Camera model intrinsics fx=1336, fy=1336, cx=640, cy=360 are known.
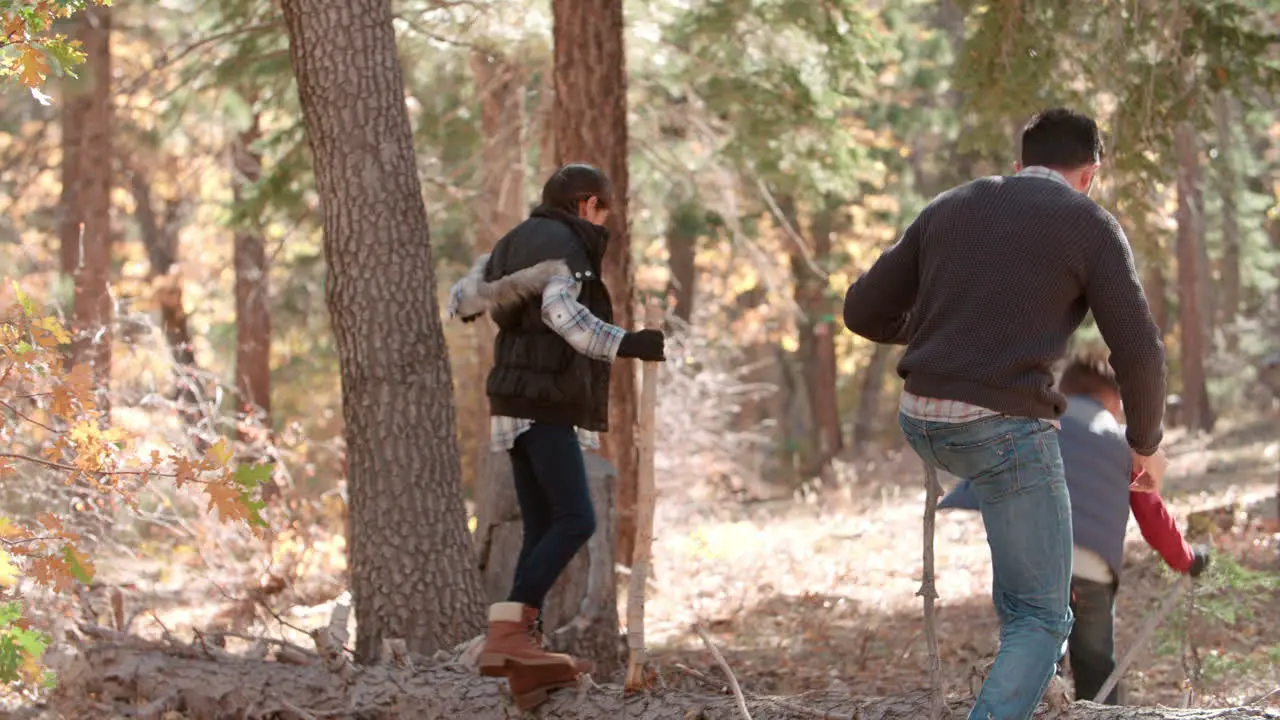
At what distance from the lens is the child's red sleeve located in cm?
461

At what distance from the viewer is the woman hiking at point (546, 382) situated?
16.0 feet

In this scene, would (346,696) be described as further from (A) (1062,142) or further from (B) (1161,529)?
(A) (1062,142)

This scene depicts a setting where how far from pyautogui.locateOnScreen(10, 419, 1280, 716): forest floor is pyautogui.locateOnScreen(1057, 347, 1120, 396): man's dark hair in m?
1.03

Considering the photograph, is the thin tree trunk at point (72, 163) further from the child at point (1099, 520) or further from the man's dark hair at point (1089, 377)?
the child at point (1099, 520)

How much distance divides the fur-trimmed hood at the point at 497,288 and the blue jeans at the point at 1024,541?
1.74 m

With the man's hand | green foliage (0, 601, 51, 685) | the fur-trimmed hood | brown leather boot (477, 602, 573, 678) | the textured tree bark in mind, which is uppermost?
the textured tree bark

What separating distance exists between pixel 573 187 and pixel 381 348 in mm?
1161

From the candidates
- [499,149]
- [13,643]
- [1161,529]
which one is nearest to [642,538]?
[1161,529]

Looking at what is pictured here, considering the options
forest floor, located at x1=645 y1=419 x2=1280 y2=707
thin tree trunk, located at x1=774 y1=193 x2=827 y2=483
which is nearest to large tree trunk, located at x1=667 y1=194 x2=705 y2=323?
thin tree trunk, located at x1=774 y1=193 x2=827 y2=483

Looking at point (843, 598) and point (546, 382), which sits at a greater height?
point (546, 382)

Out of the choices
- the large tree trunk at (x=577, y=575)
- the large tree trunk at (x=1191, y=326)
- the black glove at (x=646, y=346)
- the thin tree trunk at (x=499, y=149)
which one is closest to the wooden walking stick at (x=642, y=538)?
the black glove at (x=646, y=346)

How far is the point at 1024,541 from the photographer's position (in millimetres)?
3764

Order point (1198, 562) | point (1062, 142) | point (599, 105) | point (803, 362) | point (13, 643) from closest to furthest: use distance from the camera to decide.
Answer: point (1062, 142) < point (13, 643) < point (1198, 562) < point (599, 105) < point (803, 362)

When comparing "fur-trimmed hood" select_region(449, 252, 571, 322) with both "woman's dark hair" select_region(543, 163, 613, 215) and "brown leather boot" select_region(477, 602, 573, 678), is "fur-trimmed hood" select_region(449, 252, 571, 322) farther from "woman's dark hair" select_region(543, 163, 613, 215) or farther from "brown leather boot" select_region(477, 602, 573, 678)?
"brown leather boot" select_region(477, 602, 573, 678)
